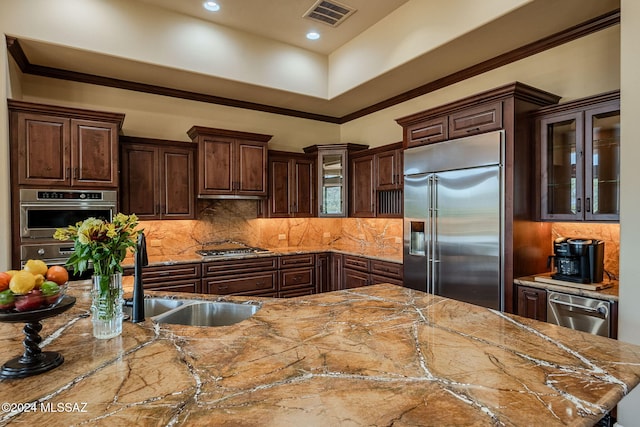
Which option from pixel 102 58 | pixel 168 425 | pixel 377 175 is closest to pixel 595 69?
pixel 377 175

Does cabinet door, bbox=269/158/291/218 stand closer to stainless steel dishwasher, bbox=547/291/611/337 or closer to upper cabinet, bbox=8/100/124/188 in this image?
upper cabinet, bbox=8/100/124/188

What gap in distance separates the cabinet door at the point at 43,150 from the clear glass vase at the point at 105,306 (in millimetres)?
2486

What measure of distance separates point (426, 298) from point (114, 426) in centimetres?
174

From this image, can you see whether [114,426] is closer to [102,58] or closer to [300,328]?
[300,328]

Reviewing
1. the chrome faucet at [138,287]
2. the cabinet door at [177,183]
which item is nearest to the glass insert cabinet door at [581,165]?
the chrome faucet at [138,287]

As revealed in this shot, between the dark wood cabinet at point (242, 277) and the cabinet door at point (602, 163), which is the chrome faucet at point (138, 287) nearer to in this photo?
the dark wood cabinet at point (242, 277)

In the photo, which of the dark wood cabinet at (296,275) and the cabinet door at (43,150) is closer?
the cabinet door at (43,150)

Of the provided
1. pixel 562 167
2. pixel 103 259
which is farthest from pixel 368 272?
pixel 103 259

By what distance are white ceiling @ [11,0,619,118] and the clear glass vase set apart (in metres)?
2.97

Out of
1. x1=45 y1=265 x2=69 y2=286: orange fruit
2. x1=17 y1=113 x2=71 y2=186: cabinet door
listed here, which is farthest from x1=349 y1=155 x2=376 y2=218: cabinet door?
x1=45 y1=265 x2=69 y2=286: orange fruit

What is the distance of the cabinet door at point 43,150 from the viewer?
127 inches

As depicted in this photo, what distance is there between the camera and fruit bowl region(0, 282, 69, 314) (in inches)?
44.8

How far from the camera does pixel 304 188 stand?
17.2 ft

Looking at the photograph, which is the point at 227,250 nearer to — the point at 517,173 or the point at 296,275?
the point at 296,275
